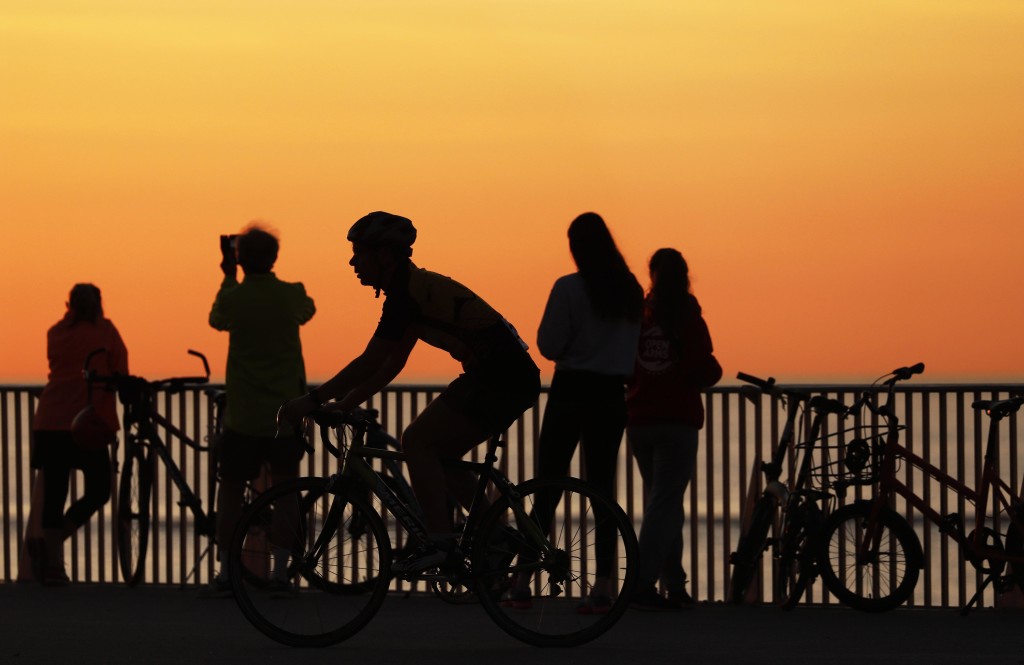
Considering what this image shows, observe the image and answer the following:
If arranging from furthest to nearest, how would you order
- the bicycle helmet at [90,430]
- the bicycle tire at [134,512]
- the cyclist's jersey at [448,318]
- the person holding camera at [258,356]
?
the bicycle tire at [134,512]
the bicycle helmet at [90,430]
the person holding camera at [258,356]
the cyclist's jersey at [448,318]

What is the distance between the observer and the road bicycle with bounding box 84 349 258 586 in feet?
36.2

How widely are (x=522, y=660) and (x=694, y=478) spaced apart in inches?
114

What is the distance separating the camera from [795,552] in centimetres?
984

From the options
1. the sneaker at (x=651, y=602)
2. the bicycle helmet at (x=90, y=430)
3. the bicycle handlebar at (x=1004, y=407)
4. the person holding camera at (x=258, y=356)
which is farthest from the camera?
the bicycle helmet at (x=90, y=430)

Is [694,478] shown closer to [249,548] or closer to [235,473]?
[235,473]

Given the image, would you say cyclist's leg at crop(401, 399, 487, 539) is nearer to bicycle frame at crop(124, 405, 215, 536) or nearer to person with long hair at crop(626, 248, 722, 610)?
person with long hair at crop(626, 248, 722, 610)

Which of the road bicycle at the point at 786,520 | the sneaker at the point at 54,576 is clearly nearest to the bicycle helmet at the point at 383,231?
the road bicycle at the point at 786,520

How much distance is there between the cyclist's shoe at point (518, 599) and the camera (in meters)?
7.71

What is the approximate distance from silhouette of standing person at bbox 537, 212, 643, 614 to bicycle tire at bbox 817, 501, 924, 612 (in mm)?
1328

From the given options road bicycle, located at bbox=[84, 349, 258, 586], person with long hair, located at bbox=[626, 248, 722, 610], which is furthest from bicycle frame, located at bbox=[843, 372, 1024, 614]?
road bicycle, located at bbox=[84, 349, 258, 586]

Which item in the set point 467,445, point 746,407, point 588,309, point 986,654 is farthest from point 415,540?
point 746,407

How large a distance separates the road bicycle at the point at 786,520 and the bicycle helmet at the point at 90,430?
3.91 metres

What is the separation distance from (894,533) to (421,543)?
296 cm

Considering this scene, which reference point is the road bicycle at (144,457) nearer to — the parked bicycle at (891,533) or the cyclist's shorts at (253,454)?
the cyclist's shorts at (253,454)
